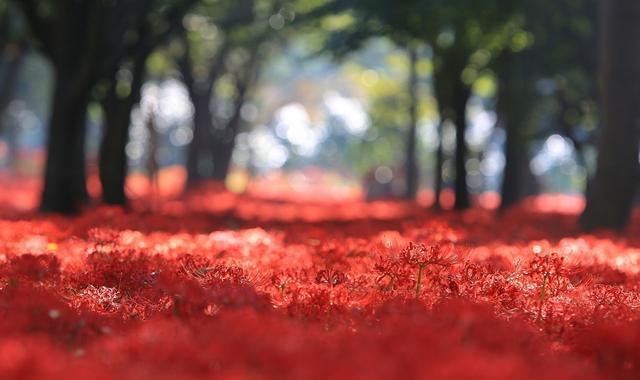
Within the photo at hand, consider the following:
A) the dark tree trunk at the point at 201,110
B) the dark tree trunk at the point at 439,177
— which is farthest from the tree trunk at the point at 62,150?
the dark tree trunk at the point at 201,110

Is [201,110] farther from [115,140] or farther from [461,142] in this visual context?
[115,140]

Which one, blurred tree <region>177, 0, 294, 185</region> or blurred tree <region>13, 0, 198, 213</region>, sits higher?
blurred tree <region>177, 0, 294, 185</region>

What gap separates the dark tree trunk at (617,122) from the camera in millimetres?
13445

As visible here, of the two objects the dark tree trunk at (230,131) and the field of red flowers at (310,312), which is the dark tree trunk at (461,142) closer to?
the field of red flowers at (310,312)

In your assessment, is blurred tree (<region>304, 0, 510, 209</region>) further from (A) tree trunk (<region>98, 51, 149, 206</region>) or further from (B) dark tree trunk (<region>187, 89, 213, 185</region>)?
(B) dark tree trunk (<region>187, 89, 213, 185</region>)

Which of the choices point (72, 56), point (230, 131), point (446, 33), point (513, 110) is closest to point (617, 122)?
point (513, 110)

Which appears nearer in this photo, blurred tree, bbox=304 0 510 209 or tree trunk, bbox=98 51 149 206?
blurred tree, bbox=304 0 510 209

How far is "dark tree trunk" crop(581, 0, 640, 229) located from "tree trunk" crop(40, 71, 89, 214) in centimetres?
920

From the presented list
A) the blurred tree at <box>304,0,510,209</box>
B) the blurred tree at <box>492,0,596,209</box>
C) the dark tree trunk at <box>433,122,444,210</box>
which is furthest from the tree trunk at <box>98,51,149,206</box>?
the dark tree trunk at <box>433,122,444,210</box>

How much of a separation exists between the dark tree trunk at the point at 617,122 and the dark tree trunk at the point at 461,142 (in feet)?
25.8

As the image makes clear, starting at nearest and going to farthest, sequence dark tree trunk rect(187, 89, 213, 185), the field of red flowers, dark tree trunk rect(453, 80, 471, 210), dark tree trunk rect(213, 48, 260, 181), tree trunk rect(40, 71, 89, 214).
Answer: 1. the field of red flowers
2. tree trunk rect(40, 71, 89, 214)
3. dark tree trunk rect(453, 80, 471, 210)
4. dark tree trunk rect(187, 89, 213, 185)
5. dark tree trunk rect(213, 48, 260, 181)

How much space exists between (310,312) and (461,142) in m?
17.1

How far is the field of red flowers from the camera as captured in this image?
A: 3742 millimetres

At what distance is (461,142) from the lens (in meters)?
21.9
